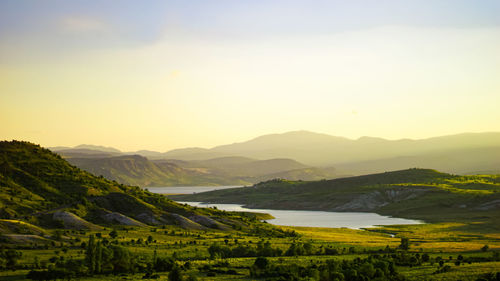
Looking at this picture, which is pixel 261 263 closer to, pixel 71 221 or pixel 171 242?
pixel 171 242

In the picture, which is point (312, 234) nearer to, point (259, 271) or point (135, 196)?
point (135, 196)

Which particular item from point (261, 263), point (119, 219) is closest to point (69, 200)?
point (119, 219)

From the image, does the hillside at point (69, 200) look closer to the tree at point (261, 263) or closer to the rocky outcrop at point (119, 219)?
the rocky outcrop at point (119, 219)

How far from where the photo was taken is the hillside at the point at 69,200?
125m

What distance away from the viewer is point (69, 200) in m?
140

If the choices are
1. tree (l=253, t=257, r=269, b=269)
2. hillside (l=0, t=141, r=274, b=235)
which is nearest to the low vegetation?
tree (l=253, t=257, r=269, b=269)

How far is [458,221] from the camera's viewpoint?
185 m

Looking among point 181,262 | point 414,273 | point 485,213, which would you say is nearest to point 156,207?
point 181,262

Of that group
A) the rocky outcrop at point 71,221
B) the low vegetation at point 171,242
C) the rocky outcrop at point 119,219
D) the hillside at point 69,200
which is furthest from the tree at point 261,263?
the rocky outcrop at point 119,219

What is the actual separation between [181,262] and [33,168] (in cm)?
8502

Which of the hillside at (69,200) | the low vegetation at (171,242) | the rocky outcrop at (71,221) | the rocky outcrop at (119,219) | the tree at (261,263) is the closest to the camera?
the low vegetation at (171,242)

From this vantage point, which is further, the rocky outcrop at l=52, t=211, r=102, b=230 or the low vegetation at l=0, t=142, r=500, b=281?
the rocky outcrop at l=52, t=211, r=102, b=230

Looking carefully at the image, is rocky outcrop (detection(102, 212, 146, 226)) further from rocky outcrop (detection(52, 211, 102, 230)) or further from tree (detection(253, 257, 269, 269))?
tree (detection(253, 257, 269, 269))

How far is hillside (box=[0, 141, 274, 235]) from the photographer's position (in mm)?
124544
